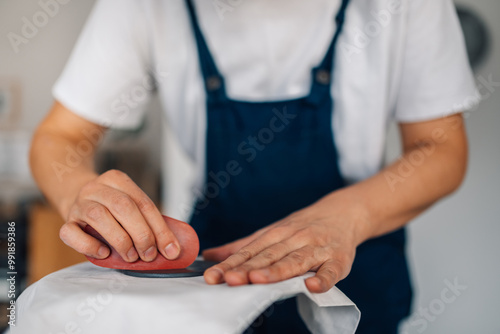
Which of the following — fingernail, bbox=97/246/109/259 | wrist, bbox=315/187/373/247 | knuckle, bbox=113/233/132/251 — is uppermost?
knuckle, bbox=113/233/132/251

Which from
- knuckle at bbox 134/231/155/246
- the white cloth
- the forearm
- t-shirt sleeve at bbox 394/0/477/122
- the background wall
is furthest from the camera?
the background wall

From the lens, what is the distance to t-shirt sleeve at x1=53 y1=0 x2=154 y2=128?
82 cm

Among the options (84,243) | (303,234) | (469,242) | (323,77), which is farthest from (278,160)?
(469,242)

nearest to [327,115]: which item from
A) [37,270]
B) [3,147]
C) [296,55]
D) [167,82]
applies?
[296,55]

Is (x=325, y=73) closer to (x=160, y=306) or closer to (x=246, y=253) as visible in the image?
(x=246, y=253)

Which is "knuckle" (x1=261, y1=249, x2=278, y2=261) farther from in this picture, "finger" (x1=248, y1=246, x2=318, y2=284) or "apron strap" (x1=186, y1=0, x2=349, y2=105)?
"apron strap" (x1=186, y1=0, x2=349, y2=105)

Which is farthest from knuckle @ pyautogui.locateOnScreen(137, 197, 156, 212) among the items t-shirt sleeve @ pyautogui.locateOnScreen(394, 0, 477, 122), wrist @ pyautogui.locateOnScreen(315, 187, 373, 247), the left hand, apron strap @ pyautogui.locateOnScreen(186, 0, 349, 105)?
t-shirt sleeve @ pyautogui.locateOnScreen(394, 0, 477, 122)

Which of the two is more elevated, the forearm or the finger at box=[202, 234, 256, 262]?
the finger at box=[202, 234, 256, 262]

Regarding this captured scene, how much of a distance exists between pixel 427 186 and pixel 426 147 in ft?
0.26

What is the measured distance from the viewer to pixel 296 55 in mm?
811

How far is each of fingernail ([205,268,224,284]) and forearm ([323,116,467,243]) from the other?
221mm

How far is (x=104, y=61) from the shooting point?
0.82 m

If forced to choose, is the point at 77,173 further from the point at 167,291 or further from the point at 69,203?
the point at 167,291

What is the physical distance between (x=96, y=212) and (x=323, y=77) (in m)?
0.44
